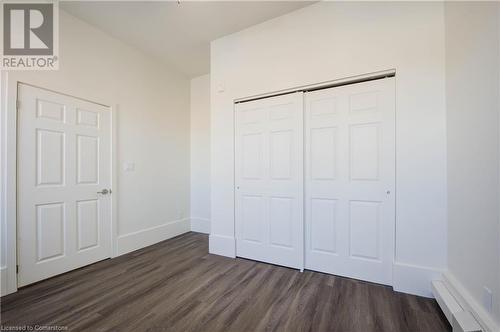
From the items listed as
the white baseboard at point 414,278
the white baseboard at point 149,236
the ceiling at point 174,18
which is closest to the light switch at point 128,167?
the white baseboard at point 149,236

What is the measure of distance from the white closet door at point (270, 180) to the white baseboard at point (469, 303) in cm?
131

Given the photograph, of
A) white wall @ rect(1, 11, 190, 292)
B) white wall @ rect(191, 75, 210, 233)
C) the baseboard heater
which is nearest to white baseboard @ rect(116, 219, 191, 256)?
white wall @ rect(1, 11, 190, 292)

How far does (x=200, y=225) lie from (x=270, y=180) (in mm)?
2096

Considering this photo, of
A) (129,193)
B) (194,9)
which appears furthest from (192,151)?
(194,9)

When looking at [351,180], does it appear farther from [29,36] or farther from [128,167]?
[29,36]

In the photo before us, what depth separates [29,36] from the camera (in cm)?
229

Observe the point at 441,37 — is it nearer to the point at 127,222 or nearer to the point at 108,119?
the point at 108,119

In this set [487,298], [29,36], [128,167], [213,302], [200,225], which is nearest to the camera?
[487,298]

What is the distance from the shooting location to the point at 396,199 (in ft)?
7.04

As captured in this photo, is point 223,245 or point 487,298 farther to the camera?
point 223,245

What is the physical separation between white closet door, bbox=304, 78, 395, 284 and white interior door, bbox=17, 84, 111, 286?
272cm

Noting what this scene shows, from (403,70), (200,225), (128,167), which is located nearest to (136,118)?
(128,167)

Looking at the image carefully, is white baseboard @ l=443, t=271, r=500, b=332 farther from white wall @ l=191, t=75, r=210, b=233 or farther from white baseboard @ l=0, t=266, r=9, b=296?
white baseboard @ l=0, t=266, r=9, b=296

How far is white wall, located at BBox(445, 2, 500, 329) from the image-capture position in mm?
1365
